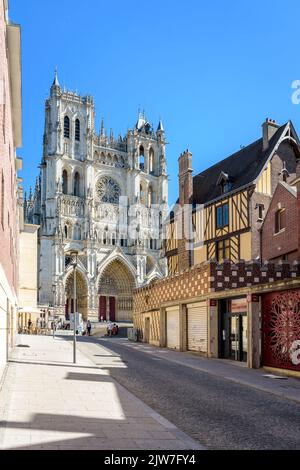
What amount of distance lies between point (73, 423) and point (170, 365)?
434 inches

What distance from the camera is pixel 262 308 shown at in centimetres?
1789

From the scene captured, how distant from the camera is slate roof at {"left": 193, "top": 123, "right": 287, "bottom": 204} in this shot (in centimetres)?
3061

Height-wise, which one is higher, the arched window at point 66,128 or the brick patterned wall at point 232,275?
the arched window at point 66,128

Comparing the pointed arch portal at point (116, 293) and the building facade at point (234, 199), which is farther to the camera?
the pointed arch portal at point (116, 293)

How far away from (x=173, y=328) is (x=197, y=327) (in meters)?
3.79

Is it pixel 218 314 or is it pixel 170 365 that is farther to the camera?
pixel 218 314

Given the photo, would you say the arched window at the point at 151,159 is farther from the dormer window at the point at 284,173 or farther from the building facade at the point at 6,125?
the building facade at the point at 6,125

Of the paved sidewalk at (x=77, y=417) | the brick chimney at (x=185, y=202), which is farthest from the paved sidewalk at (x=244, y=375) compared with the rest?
the brick chimney at (x=185, y=202)

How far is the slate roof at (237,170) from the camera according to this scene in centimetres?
3061

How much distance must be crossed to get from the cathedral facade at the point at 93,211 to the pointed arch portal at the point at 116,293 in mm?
121

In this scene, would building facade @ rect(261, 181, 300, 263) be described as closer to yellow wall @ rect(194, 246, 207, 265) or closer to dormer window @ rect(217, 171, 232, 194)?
dormer window @ rect(217, 171, 232, 194)

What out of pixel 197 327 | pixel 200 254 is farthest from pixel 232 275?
pixel 200 254
